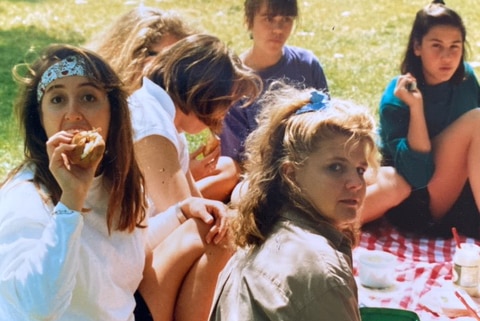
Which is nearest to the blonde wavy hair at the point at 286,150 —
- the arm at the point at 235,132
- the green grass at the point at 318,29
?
the arm at the point at 235,132

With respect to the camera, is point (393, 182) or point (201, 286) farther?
point (393, 182)

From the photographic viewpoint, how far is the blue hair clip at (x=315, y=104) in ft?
5.98

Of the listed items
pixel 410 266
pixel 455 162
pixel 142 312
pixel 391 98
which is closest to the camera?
pixel 142 312

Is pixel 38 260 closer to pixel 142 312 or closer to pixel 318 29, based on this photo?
pixel 142 312

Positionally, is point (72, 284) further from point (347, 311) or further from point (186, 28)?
point (186, 28)

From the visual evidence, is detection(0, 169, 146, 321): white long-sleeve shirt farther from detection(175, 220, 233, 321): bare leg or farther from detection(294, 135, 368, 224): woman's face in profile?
detection(294, 135, 368, 224): woman's face in profile

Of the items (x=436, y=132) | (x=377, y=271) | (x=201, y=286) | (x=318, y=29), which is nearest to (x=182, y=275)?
(x=201, y=286)

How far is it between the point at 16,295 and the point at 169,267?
570 mm

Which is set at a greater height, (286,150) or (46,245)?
(286,150)

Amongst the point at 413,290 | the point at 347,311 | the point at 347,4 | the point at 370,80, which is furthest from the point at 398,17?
the point at 347,311

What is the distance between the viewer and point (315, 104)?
6.02 ft

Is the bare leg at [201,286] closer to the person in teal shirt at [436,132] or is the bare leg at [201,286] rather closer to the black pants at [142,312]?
the black pants at [142,312]

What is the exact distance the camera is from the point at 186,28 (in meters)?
3.02

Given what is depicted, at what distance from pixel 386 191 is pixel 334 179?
1.54 meters
